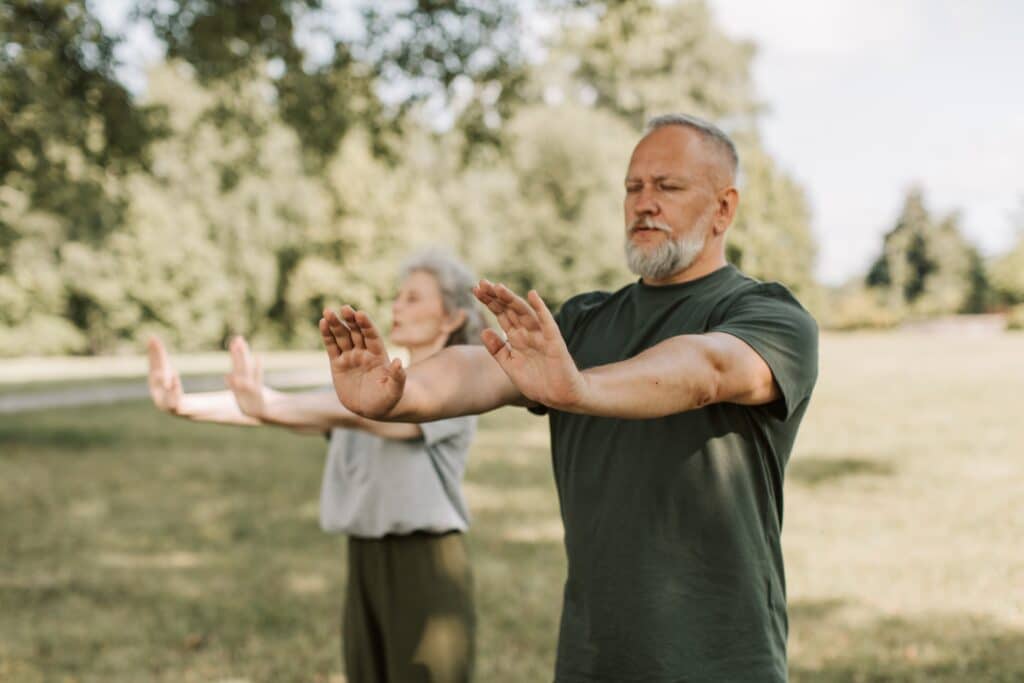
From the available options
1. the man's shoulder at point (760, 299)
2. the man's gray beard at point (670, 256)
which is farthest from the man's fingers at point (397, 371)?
the man's shoulder at point (760, 299)

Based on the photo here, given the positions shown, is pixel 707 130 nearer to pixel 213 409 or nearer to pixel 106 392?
pixel 213 409

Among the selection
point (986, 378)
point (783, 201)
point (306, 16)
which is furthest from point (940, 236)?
point (306, 16)

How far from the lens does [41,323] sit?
1807 inches

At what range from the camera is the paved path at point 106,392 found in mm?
21938

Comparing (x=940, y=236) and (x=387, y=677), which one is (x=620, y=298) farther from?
(x=940, y=236)

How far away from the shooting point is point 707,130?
252 cm

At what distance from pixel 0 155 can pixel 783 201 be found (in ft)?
140

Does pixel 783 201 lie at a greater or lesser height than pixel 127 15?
greater

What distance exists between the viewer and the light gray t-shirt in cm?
380

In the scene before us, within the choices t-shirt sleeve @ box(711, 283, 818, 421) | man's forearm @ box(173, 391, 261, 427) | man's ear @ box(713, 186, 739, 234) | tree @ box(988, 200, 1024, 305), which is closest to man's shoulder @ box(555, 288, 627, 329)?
man's ear @ box(713, 186, 739, 234)

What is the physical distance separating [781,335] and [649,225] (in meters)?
0.45

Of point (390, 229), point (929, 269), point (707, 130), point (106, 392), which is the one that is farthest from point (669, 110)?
point (707, 130)

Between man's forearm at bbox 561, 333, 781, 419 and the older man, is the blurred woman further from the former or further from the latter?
man's forearm at bbox 561, 333, 781, 419

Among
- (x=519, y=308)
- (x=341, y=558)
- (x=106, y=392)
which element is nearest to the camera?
(x=519, y=308)
